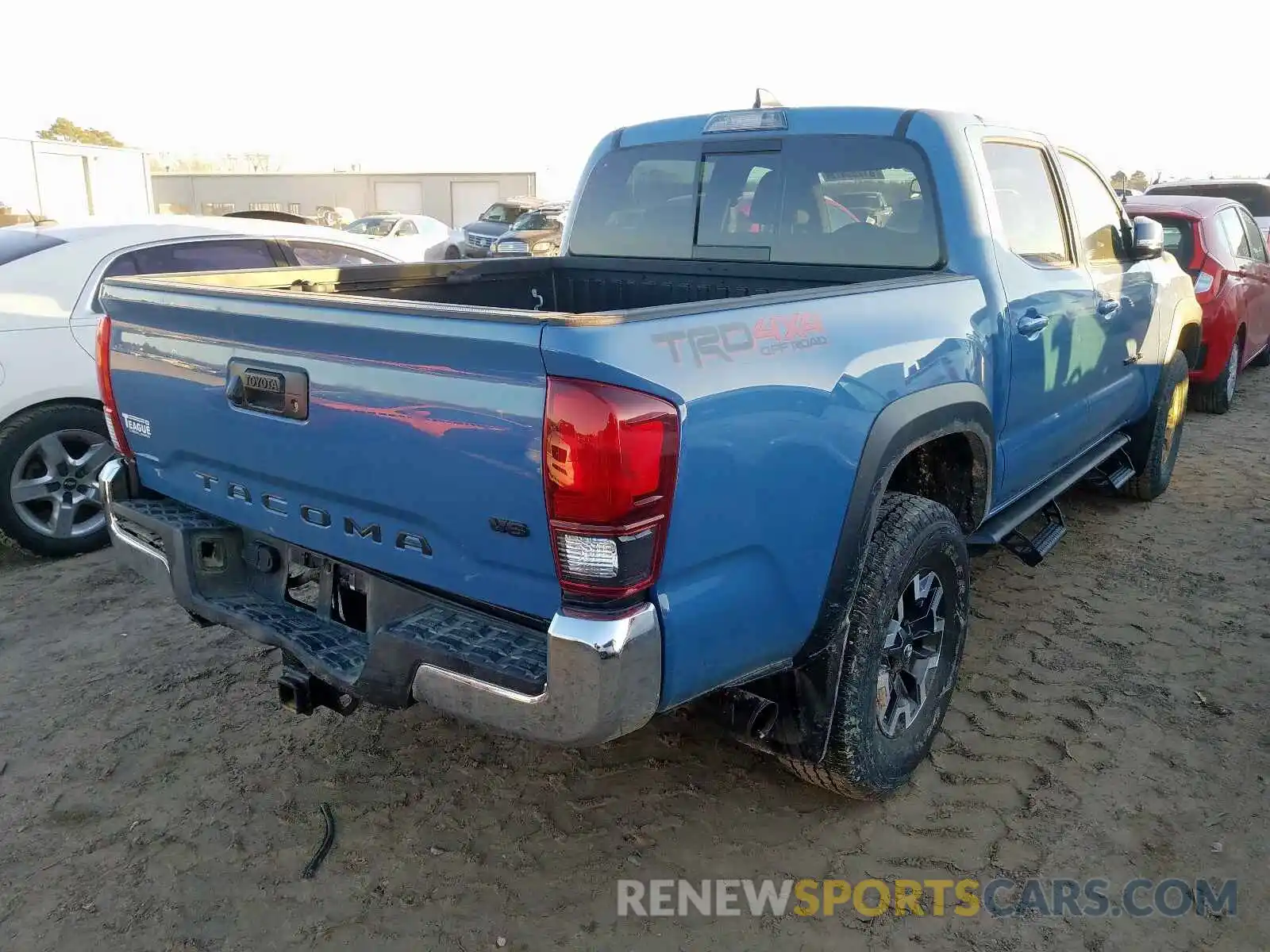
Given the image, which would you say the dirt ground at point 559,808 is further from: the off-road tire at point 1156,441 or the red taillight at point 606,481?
the off-road tire at point 1156,441

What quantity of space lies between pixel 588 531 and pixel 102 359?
1.98 metres

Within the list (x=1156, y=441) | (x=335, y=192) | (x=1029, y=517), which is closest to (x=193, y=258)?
(x=1029, y=517)

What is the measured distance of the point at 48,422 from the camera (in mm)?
4910

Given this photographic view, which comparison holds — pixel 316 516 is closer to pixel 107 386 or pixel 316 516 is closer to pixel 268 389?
pixel 268 389

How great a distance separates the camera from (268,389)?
2482 mm

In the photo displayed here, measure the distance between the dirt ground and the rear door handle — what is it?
1.32 m

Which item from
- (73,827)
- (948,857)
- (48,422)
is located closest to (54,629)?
(48,422)

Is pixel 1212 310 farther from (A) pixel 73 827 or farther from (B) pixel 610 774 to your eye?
(A) pixel 73 827

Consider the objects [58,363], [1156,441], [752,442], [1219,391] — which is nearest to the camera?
[752,442]

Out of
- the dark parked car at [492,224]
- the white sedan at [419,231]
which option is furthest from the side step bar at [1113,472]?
the dark parked car at [492,224]

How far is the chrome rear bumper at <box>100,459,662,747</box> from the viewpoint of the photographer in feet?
6.49

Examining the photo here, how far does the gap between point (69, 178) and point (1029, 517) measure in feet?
80.4

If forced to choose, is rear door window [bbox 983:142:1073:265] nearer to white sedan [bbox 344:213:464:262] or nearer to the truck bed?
the truck bed

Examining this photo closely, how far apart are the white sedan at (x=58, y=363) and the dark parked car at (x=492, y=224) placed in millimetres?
16098
